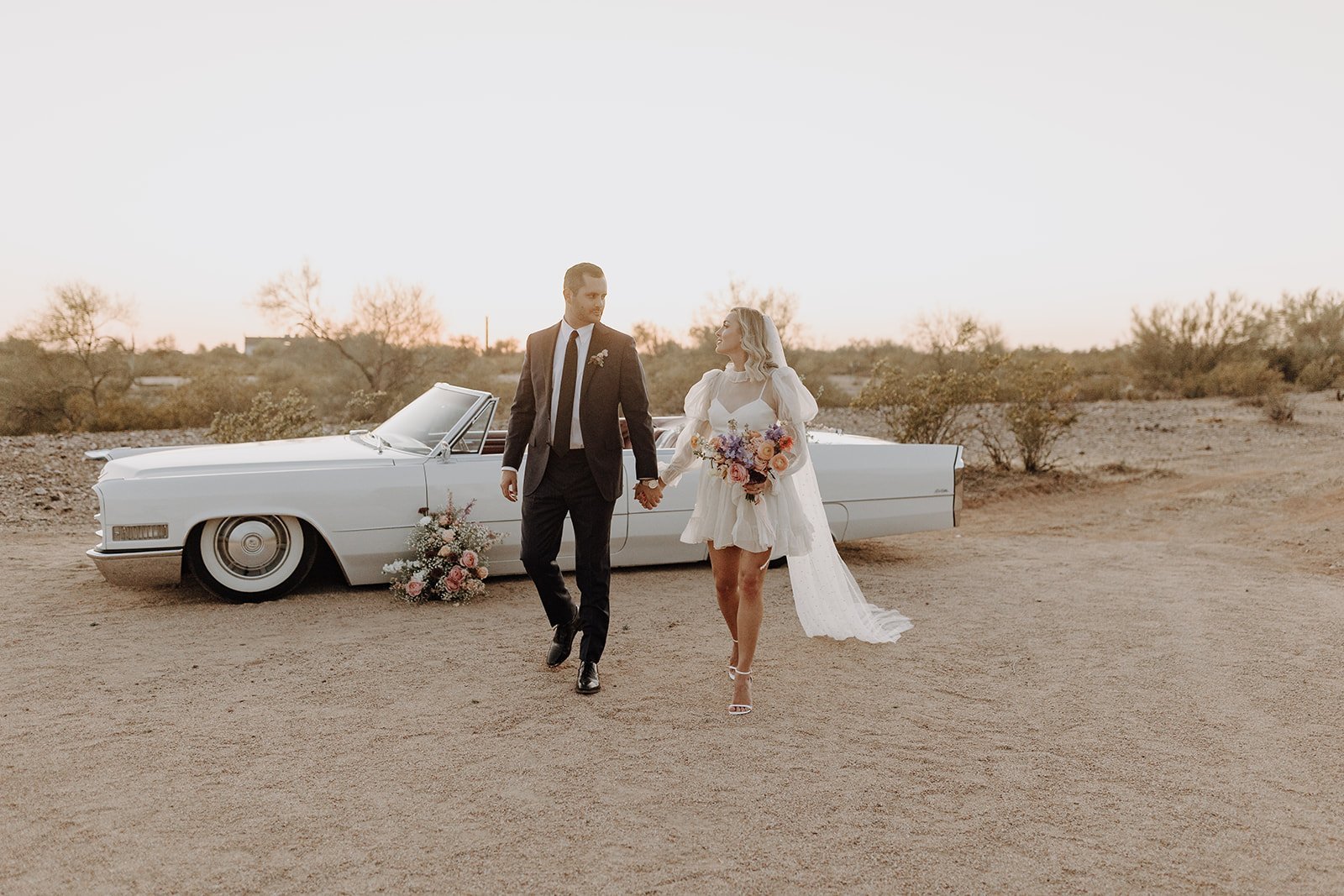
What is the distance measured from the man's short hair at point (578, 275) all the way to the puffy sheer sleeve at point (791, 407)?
0.94 m

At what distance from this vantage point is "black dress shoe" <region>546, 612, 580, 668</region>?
4.93 meters

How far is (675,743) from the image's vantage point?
402 cm

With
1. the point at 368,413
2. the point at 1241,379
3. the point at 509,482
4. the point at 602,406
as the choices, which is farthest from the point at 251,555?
the point at 1241,379

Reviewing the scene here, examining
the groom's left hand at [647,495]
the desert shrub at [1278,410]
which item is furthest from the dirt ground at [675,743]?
the desert shrub at [1278,410]

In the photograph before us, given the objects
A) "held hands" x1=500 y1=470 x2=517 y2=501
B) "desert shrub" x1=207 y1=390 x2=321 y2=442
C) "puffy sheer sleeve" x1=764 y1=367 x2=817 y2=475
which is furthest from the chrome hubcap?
"desert shrub" x1=207 y1=390 x2=321 y2=442

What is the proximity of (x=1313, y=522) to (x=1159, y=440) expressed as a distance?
6787 millimetres

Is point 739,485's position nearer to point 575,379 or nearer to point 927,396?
point 575,379

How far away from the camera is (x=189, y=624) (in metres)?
5.71

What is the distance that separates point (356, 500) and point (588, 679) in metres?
2.34

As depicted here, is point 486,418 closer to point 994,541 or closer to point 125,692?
point 125,692

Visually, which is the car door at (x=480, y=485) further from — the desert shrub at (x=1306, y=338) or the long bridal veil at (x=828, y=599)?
the desert shrub at (x=1306, y=338)

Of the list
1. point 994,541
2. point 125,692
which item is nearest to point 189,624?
point 125,692

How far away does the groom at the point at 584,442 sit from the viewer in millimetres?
4555

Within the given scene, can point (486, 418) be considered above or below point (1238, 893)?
above
